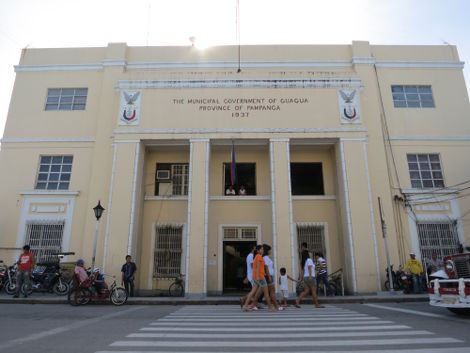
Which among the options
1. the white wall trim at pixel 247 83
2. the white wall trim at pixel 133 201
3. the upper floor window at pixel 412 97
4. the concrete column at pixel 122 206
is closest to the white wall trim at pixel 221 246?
the concrete column at pixel 122 206

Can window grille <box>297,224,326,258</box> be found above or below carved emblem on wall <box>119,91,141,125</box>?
below

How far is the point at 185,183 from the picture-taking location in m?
15.9

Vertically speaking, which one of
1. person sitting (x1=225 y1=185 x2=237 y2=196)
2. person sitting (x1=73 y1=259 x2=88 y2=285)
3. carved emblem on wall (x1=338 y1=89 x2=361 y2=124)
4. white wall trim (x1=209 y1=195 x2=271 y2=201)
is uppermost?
carved emblem on wall (x1=338 y1=89 x2=361 y2=124)

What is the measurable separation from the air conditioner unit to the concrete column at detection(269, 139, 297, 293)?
5150 mm

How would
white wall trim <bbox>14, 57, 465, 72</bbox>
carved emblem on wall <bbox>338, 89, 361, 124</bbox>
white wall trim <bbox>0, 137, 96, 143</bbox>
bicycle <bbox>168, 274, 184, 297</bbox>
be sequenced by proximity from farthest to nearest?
1. white wall trim <bbox>14, 57, 465, 72</bbox>
2. white wall trim <bbox>0, 137, 96, 143</bbox>
3. carved emblem on wall <bbox>338, 89, 361, 124</bbox>
4. bicycle <bbox>168, 274, 184, 297</bbox>

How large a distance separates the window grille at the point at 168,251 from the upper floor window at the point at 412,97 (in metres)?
12.3

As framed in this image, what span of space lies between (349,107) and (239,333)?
12.2 metres

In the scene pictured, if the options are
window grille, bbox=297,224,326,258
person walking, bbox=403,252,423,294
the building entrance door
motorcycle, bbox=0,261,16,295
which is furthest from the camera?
the building entrance door

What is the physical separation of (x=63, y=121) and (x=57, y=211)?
4.49 m

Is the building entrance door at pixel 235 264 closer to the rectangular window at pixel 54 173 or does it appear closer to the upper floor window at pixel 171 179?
the upper floor window at pixel 171 179

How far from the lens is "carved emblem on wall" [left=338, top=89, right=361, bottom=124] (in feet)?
48.8

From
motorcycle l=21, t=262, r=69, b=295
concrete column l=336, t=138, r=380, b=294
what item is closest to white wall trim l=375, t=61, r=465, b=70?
concrete column l=336, t=138, r=380, b=294

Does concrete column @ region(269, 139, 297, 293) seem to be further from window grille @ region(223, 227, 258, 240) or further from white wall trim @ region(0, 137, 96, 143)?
white wall trim @ region(0, 137, 96, 143)

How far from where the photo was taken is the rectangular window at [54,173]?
50.5 feet
